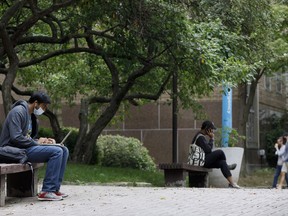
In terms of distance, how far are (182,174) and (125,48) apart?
10.8ft

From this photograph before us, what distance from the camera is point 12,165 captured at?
9109 mm

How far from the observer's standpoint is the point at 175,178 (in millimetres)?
15180

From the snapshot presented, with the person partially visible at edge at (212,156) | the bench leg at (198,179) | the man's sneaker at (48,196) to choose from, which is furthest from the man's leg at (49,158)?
the bench leg at (198,179)

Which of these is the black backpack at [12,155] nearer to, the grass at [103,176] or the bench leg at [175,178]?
the grass at [103,176]

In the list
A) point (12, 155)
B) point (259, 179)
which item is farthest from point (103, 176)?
point (259, 179)

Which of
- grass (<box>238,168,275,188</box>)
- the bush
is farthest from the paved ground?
grass (<box>238,168,275,188</box>)

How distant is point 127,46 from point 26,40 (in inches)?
95.9

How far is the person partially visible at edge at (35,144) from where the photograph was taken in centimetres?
947

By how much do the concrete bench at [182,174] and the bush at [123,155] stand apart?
16.8ft

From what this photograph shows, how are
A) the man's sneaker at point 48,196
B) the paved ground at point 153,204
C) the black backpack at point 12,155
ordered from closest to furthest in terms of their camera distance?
the paved ground at point 153,204, the black backpack at point 12,155, the man's sneaker at point 48,196

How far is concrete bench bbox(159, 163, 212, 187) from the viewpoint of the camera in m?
14.9

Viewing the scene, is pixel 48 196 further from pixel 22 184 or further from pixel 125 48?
pixel 125 48

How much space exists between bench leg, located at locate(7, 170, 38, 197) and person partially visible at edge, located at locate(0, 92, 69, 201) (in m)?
0.64

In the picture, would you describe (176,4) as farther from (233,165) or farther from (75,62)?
(75,62)
